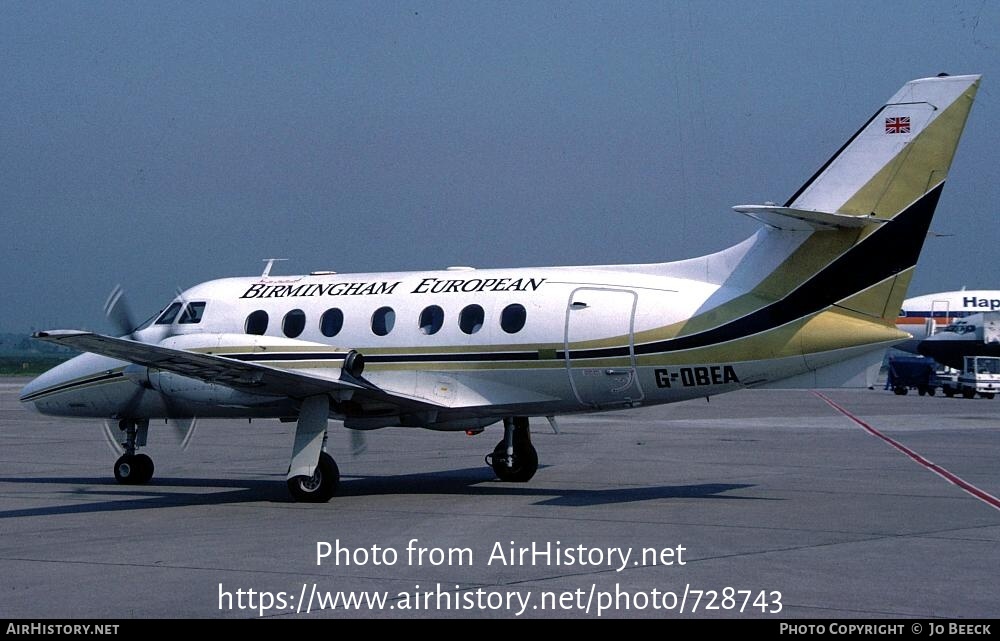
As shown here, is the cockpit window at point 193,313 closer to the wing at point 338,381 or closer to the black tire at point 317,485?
the wing at point 338,381

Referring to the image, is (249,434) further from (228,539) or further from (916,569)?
(916,569)

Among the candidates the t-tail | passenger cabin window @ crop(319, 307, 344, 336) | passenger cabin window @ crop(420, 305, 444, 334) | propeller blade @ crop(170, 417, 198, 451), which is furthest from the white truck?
propeller blade @ crop(170, 417, 198, 451)

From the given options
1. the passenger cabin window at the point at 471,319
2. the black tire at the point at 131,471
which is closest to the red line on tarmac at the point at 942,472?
the passenger cabin window at the point at 471,319

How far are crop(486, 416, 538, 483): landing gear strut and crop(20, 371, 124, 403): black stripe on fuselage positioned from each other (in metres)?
6.46

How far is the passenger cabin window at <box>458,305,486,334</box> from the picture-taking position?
17.5 metres

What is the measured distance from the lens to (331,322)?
61.0 ft

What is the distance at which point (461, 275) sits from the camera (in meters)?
18.6

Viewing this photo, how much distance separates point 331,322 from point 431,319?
1774 millimetres

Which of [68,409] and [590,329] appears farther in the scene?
[68,409]

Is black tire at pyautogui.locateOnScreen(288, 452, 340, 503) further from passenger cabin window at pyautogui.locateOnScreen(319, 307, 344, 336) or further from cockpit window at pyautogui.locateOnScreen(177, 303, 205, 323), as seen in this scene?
cockpit window at pyautogui.locateOnScreen(177, 303, 205, 323)

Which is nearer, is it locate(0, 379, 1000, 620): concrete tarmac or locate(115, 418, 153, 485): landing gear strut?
locate(0, 379, 1000, 620): concrete tarmac

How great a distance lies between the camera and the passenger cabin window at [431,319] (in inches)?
701

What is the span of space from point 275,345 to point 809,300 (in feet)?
27.0
